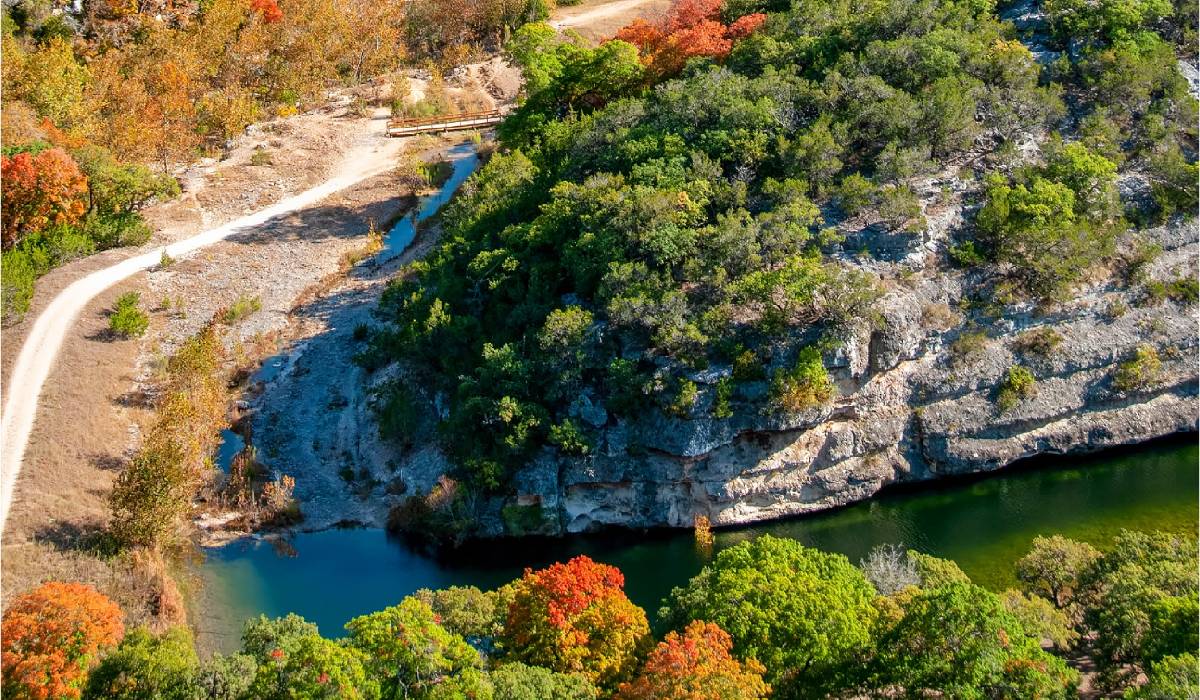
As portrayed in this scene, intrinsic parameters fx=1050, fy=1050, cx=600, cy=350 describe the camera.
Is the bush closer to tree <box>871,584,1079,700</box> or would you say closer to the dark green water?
the dark green water

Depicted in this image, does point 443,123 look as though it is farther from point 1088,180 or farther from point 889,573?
point 889,573

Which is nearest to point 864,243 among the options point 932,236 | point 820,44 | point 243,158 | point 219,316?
point 932,236

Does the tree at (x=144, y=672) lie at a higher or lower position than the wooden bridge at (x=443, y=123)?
lower

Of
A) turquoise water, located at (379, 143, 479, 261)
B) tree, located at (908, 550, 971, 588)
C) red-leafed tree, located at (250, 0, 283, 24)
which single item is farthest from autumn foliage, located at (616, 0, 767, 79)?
red-leafed tree, located at (250, 0, 283, 24)

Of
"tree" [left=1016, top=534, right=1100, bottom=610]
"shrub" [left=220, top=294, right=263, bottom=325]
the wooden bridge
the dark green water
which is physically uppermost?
the wooden bridge

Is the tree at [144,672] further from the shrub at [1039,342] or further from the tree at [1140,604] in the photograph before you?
the shrub at [1039,342]

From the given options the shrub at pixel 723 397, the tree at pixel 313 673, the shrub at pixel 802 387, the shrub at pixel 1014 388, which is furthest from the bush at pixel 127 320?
the shrub at pixel 1014 388

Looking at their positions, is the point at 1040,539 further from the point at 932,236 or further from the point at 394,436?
the point at 394,436
